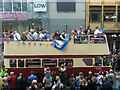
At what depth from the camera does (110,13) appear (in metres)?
28.1

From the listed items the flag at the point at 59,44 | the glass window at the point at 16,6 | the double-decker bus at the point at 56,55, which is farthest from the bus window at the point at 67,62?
the glass window at the point at 16,6

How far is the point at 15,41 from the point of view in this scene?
1483 centimetres

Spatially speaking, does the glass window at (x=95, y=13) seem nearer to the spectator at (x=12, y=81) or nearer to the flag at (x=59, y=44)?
the flag at (x=59, y=44)

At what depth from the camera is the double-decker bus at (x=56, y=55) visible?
1480 cm

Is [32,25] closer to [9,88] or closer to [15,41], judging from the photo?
[15,41]

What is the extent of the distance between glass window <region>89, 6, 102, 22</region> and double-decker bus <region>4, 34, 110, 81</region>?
525 inches

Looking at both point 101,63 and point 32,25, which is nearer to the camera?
point 101,63

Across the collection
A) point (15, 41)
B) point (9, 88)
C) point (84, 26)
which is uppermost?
point (84, 26)

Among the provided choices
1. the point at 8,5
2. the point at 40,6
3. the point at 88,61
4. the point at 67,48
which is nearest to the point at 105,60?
the point at 88,61

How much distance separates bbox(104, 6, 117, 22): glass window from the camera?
28.0 metres

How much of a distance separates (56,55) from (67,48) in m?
0.90

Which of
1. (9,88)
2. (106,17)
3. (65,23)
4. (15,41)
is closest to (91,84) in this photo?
(9,88)

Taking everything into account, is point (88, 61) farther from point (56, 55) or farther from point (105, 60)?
point (56, 55)

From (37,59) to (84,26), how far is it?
14.0 metres
